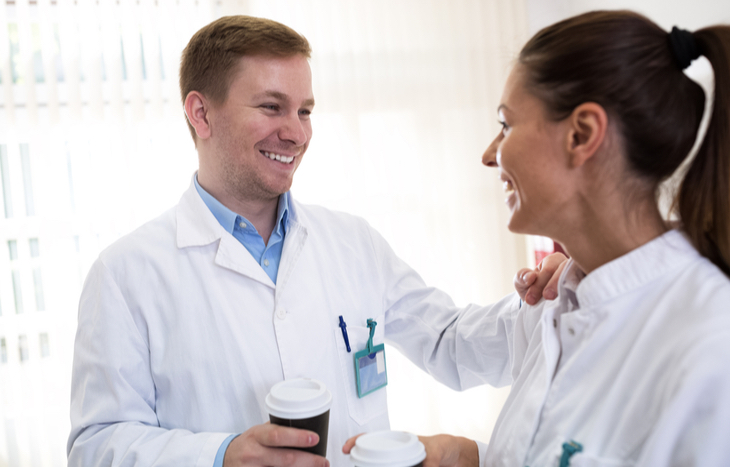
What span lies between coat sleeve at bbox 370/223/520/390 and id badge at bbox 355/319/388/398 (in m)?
0.15

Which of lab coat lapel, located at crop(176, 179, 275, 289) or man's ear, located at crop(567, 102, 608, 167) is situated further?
lab coat lapel, located at crop(176, 179, 275, 289)

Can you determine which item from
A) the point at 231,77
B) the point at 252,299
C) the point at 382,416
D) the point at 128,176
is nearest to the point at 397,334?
the point at 382,416

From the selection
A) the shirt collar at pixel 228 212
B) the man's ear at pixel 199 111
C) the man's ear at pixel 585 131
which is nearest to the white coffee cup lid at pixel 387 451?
the man's ear at pixel 585 131

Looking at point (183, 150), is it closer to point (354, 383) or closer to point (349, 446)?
point (354, 383)

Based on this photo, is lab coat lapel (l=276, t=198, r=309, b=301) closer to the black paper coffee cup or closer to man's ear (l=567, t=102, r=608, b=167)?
the black paper coffee cup

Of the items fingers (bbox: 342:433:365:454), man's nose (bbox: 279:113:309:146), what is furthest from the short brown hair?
fingers (bbox: 342:433:365:454)

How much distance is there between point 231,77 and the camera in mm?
1405

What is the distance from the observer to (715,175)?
2.68 feet

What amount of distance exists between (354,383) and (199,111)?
0.91 metres

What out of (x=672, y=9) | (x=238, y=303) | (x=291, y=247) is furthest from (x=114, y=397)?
(x=672, y=9)

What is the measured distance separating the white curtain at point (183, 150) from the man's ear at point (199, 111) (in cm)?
127

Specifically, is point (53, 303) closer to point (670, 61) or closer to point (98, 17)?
point (98, 17)

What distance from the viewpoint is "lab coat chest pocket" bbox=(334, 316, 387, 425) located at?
4.47 ft

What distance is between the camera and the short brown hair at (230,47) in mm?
1395
